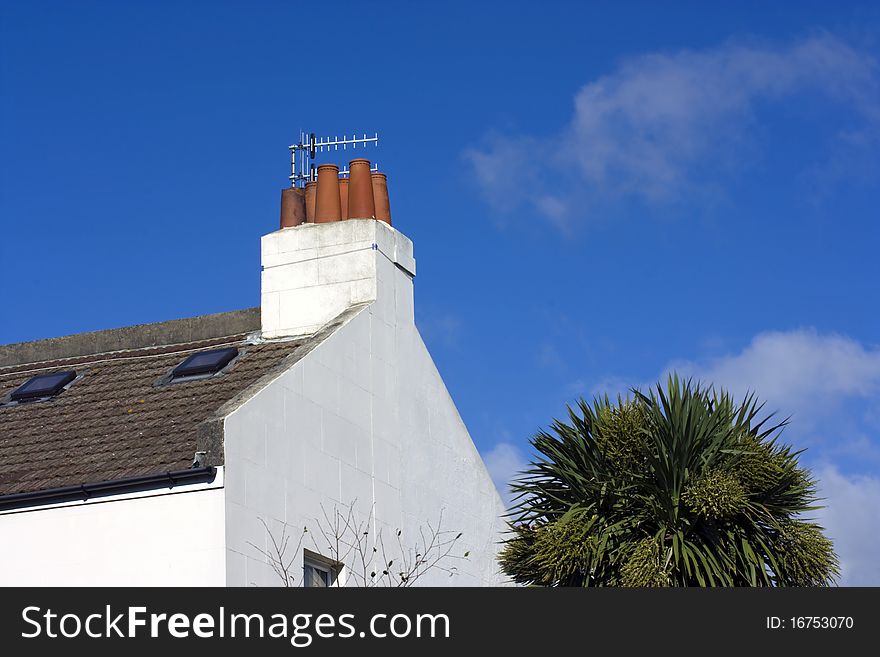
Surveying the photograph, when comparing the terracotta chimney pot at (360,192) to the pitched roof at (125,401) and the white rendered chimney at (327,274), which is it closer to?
the white rendered chimney at (327,274)

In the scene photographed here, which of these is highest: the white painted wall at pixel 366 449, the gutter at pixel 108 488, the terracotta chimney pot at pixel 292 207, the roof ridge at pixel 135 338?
the terracotta chimney pot at pixel 292 207

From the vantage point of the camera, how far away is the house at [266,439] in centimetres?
1476

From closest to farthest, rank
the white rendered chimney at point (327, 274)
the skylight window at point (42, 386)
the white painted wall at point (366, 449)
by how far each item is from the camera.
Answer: the white painted wall at point (366, 449)
the skylight window at point (42, 386)
the white rendered chimney at point (327, 274)

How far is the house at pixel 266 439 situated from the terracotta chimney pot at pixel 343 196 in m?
0.05

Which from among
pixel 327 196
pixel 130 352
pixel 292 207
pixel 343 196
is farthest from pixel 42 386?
pixel 343 196

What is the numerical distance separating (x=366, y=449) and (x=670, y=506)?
4204 millimetres

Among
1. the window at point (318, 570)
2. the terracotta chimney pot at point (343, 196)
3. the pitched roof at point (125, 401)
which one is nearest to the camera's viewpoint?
the pitched roof at point (125, 401)

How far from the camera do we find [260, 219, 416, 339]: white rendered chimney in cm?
1911

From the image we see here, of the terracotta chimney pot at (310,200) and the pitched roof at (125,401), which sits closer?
the pitched roof at (125,401)

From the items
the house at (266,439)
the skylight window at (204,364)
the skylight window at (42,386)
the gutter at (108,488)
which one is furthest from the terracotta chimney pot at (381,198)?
the gutter at (108,488)

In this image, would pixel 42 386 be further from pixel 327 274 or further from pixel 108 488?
pixel 108 488
